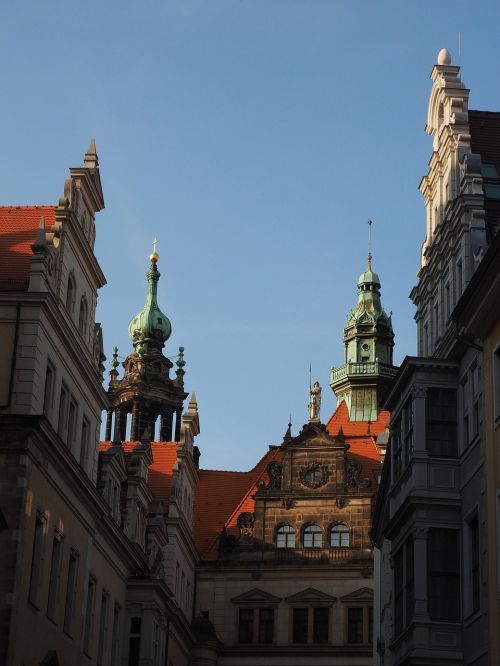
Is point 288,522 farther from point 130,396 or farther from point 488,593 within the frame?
point 488,593

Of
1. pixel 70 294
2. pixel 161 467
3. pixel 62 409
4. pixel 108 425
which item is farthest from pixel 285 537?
pixel 62 409

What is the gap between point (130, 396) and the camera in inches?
2501

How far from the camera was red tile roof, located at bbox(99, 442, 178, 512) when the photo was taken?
53062mm

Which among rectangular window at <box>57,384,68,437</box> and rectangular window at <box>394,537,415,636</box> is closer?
rectangular window at <box>394,537,415,636</box>

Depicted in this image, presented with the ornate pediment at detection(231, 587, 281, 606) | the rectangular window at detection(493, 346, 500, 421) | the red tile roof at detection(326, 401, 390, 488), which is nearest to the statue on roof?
the red tile roof at detection(326, 401, 390, 488)

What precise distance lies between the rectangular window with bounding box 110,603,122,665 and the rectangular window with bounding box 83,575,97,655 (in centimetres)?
360

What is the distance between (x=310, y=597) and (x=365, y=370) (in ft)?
62.2

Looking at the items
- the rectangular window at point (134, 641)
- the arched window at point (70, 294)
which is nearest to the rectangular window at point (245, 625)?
the rectangular window at point (134, 641)

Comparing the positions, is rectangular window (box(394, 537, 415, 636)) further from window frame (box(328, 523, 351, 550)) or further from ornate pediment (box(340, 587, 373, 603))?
window frame (box(328, 523, 351, 550))

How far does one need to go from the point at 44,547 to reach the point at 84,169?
36.9 ft

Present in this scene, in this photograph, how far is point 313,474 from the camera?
5666 cm

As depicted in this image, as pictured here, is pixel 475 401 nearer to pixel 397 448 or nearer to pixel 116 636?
pixel 397 448

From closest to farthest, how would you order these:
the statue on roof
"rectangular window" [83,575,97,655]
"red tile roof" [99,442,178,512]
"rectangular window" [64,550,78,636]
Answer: "rectangular window" [64,550,78,636] → "rectangular window" [83,575,97,655] → "red tile roof" [99,442,178,512] → the statue on roof

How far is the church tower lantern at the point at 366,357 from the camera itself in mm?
70125
